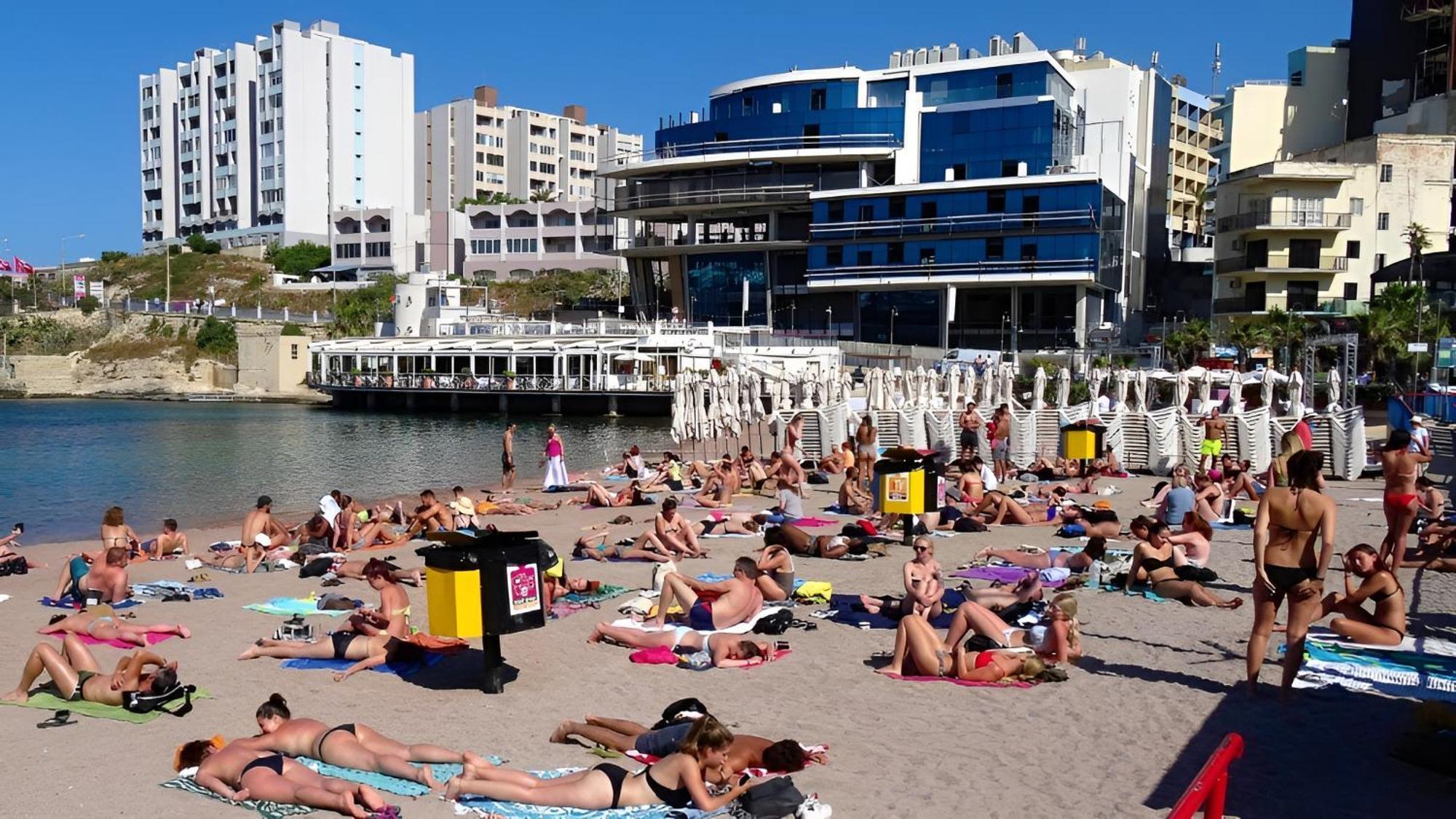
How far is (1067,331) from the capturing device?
59.7 m

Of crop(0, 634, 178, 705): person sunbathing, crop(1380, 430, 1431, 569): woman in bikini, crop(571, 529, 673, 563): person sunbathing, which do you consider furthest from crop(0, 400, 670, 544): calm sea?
crop(1380, 430, 1431, 569): woman in bikini

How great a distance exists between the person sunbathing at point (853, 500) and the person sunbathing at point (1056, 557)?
3.98 metres

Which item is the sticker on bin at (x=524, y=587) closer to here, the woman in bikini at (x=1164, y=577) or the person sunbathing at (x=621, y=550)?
the person sunbathing at (x=621, y=550)

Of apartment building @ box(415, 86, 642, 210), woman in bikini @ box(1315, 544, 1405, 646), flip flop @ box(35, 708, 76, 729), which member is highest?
apartment building @ box(415, 86, 642, 210)

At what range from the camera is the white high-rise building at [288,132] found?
10175 centimetres

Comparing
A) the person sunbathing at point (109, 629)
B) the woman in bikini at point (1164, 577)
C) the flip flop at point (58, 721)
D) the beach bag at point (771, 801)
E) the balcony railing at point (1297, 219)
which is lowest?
the flip flop at point (58, 721)

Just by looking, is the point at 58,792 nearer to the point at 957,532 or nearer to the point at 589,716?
the point at 589,716

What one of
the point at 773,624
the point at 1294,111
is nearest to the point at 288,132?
the point at 1294,111

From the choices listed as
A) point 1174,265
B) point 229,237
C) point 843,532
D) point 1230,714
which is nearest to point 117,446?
point 843,532

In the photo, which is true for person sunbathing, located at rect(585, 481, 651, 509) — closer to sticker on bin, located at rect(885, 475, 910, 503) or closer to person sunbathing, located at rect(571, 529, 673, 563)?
person sunbathing, located at rect(571, 529, 673, 563)

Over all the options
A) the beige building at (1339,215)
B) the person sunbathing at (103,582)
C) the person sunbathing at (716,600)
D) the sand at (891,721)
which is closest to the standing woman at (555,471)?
the person sunbathing at (103,582)

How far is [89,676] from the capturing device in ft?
27.6

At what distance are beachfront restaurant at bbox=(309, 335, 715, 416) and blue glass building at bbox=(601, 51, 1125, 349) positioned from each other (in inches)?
468

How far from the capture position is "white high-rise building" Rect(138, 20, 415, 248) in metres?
102
